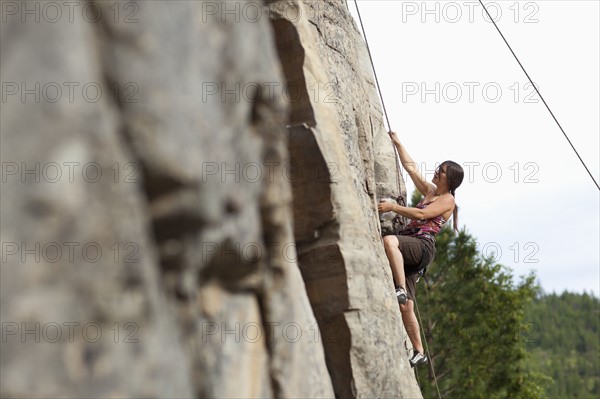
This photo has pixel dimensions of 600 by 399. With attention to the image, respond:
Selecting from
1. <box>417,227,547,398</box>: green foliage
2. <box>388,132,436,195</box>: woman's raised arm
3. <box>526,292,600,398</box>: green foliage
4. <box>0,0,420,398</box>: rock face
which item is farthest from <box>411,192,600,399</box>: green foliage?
<box>526,292,600,398</box>: green foliage

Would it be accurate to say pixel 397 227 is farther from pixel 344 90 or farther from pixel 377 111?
pixel 344 90

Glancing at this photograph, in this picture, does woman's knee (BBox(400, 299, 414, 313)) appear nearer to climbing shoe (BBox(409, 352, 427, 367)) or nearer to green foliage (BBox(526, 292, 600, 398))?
climbing shoe (BBox(409, 352, 427, 367))

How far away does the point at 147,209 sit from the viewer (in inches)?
167

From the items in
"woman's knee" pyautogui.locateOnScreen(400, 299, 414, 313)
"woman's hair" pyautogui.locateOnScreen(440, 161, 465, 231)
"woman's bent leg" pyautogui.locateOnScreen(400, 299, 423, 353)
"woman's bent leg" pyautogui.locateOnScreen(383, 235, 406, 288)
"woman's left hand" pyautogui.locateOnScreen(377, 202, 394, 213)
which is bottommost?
"woman's bent leg" pyautogui.locateOnScreen(400, 299, 423, 353)

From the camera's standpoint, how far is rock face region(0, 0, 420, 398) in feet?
12.1

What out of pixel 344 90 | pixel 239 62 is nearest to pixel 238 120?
pixel 239 62

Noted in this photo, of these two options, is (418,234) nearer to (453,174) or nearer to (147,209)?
(453,174)

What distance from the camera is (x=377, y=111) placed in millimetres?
10758

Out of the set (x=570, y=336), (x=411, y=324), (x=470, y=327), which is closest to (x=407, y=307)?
(x=411, y=324)

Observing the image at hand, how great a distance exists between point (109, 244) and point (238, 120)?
53.2 inches

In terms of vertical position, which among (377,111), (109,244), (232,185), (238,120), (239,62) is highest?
(377,111)

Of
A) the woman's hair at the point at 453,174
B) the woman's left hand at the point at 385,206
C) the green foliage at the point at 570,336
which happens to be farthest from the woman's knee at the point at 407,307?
the green foliage at the point at 570,336

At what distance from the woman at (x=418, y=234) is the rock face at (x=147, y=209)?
10.8 ft

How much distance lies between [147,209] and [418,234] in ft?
18.6
